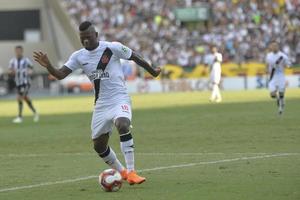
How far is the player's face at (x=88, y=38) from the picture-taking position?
43.3 ft

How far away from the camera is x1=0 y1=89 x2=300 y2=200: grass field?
12.4 m

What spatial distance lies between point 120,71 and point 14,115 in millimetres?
21889

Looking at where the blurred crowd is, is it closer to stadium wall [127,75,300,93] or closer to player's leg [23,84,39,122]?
stadium wall [127,75,300,93]

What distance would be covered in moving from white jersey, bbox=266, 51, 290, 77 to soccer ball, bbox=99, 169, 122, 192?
17579 millimetres

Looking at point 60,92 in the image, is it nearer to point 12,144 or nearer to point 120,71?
point 12,144

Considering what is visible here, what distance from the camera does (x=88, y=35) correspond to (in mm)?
13242

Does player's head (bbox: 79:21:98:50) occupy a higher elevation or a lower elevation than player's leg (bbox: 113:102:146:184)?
higher

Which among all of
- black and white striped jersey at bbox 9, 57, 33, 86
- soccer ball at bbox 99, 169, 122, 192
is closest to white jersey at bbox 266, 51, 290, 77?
black and white striped jersey at bbox 9, 57, 33, 86

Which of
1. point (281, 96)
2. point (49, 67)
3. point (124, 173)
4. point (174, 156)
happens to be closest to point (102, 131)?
point (124, 173)

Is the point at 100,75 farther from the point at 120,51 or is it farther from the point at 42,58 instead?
the point at 42,58

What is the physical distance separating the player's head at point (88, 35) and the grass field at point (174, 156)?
7.01 feet

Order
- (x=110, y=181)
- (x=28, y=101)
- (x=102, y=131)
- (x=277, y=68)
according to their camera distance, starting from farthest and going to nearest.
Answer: (x=28, y=101), (x=277, y=68), (x=102, y=131), (x=110, y=181)

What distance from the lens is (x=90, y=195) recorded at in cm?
1228

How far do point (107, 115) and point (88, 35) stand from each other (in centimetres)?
125
